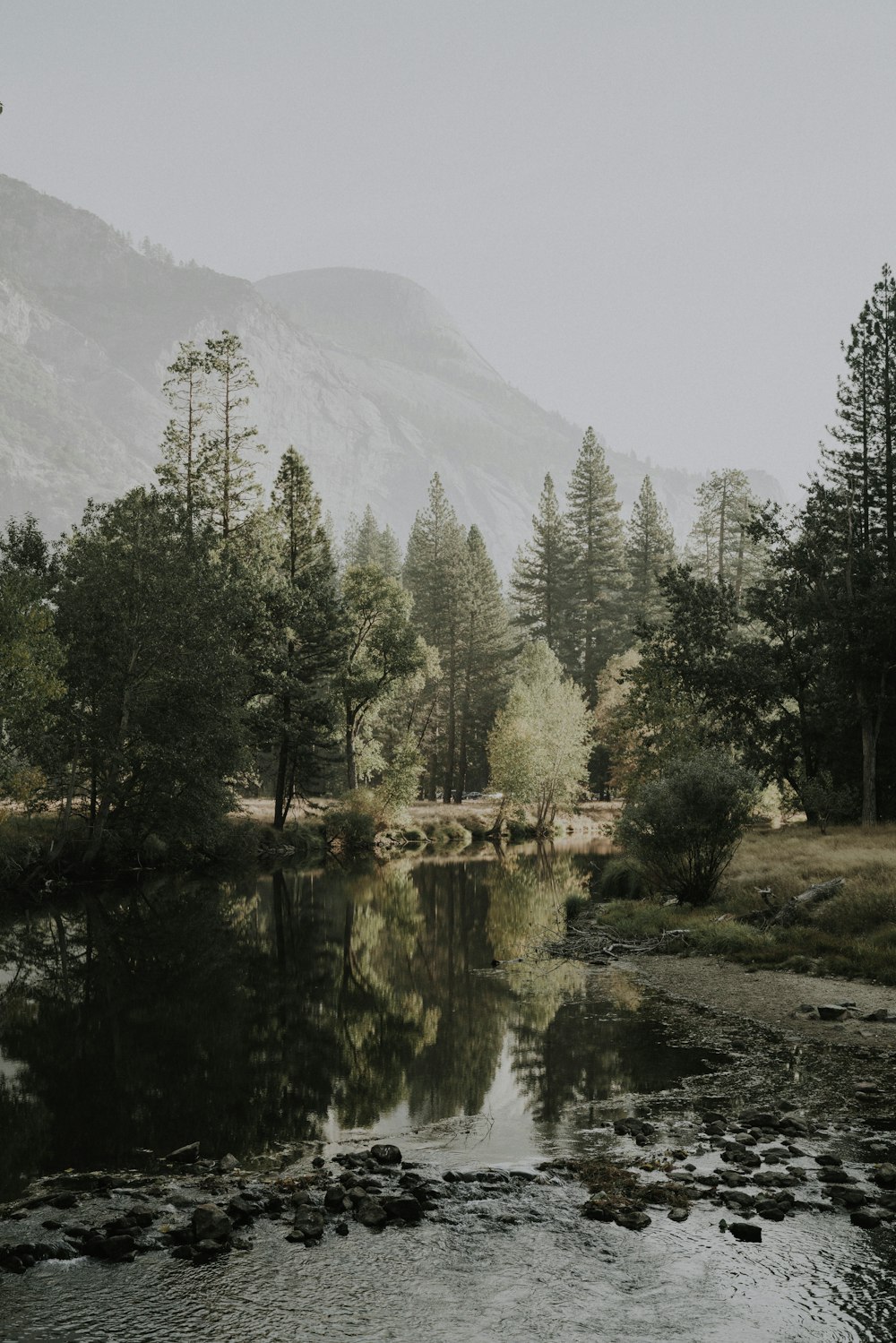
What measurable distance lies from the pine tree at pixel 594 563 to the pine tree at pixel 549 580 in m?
0.78

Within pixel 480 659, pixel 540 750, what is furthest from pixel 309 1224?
pixel 480 659

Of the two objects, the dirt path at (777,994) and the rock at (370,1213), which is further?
the dirt path at (777,994)

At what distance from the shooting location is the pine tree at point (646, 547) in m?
83.9

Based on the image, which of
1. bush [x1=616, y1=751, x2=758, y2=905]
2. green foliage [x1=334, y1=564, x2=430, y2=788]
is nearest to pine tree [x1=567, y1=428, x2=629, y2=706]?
green foliage [x1=334, y1=564, x2=430, y2=788]

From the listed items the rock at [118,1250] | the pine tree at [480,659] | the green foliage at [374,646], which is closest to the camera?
the rock at [118,1250]

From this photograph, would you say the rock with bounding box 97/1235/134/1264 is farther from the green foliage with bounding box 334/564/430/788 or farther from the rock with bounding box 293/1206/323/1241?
the green foliage with bounding box 334/564/430/788

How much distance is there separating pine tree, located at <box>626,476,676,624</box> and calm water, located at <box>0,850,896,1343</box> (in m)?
60.9

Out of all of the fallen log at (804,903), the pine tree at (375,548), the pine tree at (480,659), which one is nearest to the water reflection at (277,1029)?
the fallen log at (804,903)

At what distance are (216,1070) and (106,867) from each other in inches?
1007

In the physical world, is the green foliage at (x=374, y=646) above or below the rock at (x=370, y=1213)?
above

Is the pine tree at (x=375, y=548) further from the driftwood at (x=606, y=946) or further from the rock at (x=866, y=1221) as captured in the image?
the rock at (x=866, y=1221)

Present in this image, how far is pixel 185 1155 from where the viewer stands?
998 centimetres

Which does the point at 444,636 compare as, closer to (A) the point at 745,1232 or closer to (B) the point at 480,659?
(B) the point at 480,659

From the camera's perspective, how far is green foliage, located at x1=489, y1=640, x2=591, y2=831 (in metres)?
60.6
